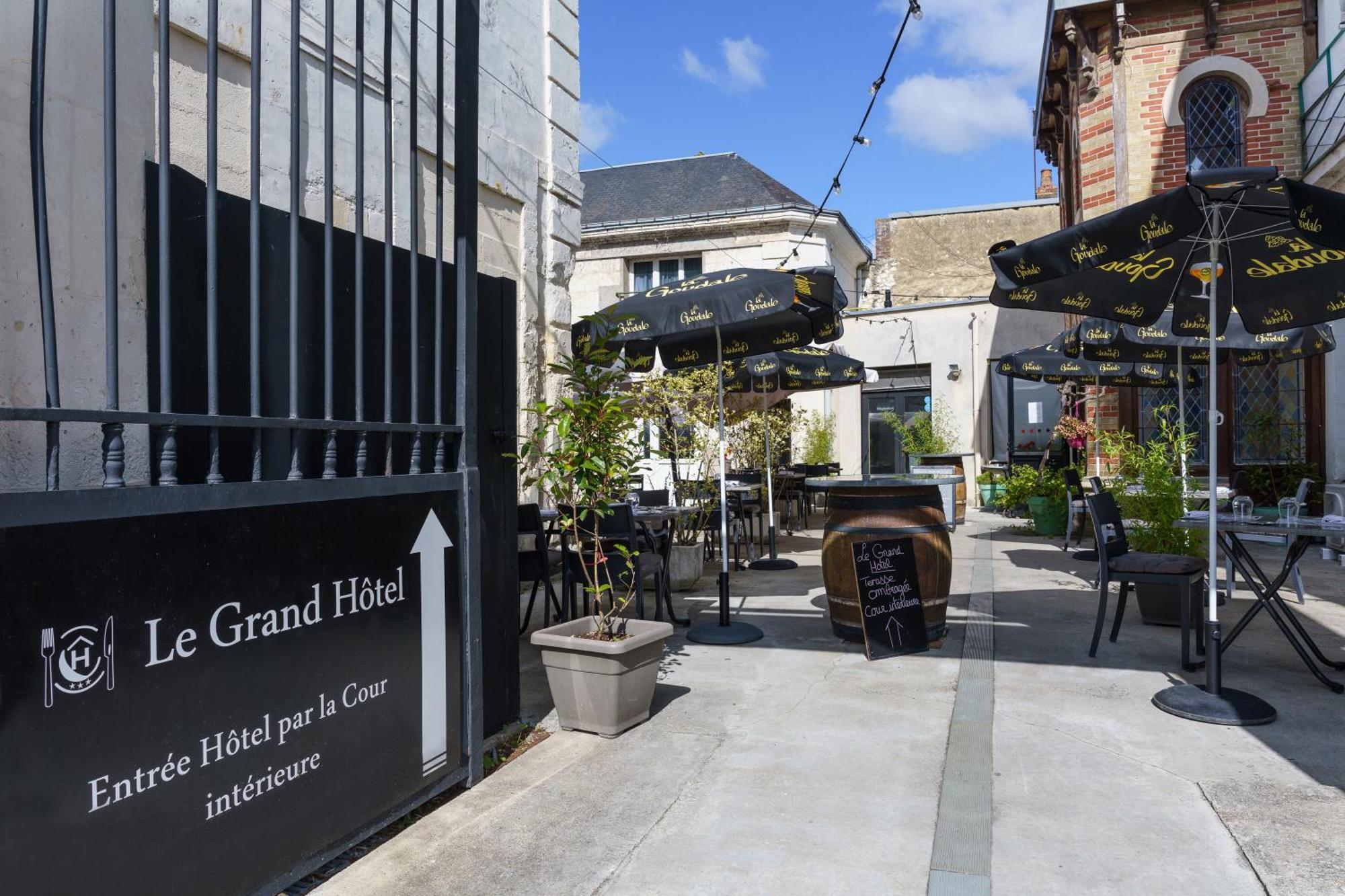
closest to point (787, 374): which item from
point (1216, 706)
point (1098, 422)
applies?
point (1098, 422)

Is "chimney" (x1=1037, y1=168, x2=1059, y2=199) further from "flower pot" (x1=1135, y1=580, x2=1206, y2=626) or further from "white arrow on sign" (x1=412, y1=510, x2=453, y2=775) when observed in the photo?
"white arrow on sign" (x1=412, y1=510, x2=453, y2=775)

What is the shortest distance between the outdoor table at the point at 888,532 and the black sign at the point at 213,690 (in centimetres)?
276

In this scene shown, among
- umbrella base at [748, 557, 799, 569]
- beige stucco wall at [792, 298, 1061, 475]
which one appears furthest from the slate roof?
umbrella base at [748, 557, 799, 569]

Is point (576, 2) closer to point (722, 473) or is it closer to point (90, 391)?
point (722, 473)

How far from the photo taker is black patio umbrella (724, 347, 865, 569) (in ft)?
31.0

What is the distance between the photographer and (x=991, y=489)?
14.3 metres

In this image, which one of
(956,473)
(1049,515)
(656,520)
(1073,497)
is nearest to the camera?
(656,520)

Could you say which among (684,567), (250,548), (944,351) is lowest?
(684,567)

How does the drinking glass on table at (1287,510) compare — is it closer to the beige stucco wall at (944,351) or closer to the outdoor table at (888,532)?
the outdoor table at (888,532)

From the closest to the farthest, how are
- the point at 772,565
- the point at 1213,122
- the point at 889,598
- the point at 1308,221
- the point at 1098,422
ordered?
the point at 1308,221 < the point at 889,598 < the point at 772,565 < the point at 1213,122 < the point at 1098,422

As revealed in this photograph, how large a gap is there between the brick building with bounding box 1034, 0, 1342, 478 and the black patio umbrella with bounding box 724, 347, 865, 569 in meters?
3.65

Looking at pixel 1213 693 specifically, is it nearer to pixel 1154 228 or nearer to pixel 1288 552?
pixel 1288 552

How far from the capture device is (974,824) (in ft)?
9.09

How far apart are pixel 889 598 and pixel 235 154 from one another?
4.07 meters
